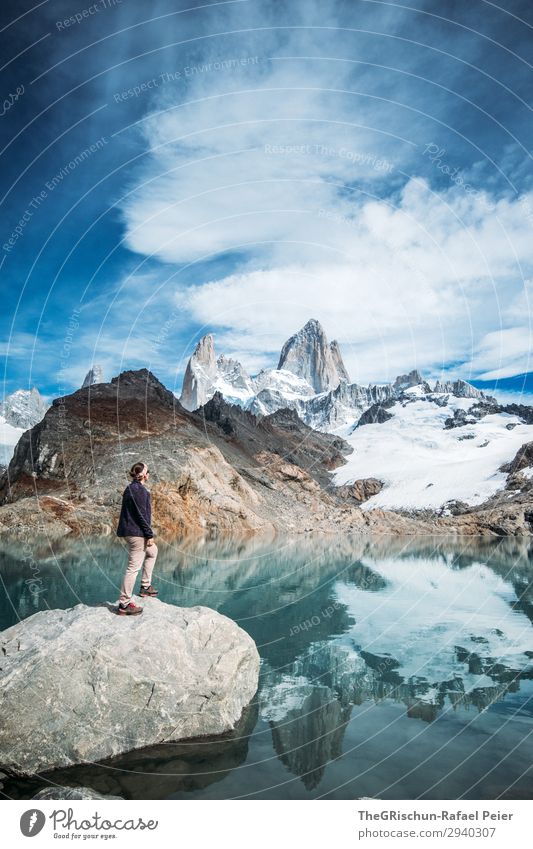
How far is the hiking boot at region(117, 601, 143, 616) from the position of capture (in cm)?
1105

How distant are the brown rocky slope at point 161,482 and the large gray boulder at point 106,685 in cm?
5255

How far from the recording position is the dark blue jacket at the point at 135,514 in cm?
994

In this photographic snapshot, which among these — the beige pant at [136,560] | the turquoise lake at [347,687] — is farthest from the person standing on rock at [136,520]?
the turquoise lake at [347,687]

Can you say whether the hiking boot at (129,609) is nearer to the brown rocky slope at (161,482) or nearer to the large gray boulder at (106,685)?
the large gray boulder at (106,685)

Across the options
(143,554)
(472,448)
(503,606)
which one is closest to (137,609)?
(143,554)

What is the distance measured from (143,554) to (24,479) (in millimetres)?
72948

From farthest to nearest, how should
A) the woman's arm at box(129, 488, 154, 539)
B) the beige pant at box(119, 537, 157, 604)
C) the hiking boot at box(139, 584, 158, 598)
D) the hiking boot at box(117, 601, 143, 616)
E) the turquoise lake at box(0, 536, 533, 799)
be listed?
the hiking boot at box(139, 584, 158, 598), the hiking boot at box(117, 601, 143, 616), the beige pant at box(119, 537, 157, 604), the woman's arm at box(129, 488, 154, 539), the turquoise lake at box(0, 536, 533, 799)

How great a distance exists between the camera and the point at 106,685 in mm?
9719

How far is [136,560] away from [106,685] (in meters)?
2.38

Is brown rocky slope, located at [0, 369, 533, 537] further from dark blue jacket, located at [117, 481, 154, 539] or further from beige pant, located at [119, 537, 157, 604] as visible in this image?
dark blue jacket, located at [117, 481, 154, 539]

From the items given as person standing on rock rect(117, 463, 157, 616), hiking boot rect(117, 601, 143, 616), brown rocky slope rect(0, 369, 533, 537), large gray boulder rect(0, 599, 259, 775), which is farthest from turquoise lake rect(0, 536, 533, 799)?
brown rocky slope rect(0, 369, 533, 537)

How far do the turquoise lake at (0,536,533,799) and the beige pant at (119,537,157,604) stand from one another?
3.05 metres

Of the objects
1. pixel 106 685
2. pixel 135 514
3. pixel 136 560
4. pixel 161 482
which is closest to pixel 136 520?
pixel 135 514
